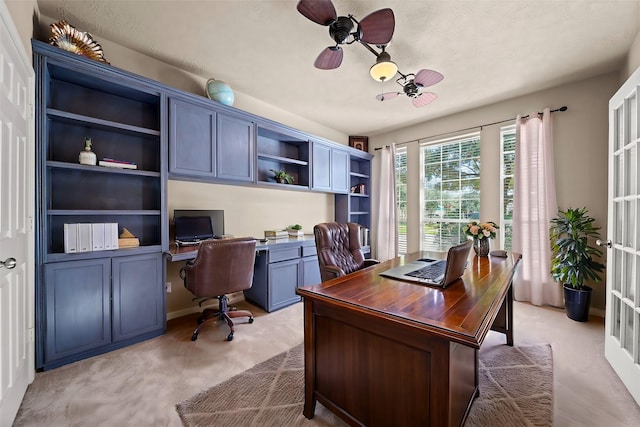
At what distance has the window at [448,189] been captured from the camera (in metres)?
3.79

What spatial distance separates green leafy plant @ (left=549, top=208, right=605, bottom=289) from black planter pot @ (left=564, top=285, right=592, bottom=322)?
2.7 inches

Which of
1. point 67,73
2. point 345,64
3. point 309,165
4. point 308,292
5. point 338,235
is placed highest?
point 345,64

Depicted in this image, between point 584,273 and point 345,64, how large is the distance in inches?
131

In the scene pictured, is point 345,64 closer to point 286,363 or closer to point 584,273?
Answer: point 286,363

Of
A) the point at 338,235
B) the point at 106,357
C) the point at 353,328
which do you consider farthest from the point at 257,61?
the point at 106,357

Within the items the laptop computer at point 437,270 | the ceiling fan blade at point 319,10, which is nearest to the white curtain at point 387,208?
the laptop computer at point 437,270

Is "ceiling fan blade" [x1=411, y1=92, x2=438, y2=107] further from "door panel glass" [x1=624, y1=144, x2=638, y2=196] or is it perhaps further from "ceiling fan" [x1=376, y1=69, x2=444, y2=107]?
"door panel glass" [x1=624, y1=144, x2=638, y2=196]

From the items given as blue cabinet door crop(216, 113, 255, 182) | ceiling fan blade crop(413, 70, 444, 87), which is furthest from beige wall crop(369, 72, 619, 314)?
blue cabinet door crop(216, 113, 255, 182)

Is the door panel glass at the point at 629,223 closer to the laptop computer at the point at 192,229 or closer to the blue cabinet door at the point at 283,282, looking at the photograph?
the blue cabinet door at the point at 283,282

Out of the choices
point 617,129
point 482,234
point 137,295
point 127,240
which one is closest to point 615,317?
point 482,234

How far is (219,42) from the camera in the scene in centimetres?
230

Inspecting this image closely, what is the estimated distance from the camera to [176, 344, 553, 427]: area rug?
4.77ft

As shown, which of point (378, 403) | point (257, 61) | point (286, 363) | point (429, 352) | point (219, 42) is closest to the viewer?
point (429, 352)

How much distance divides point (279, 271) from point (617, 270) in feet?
9.82
